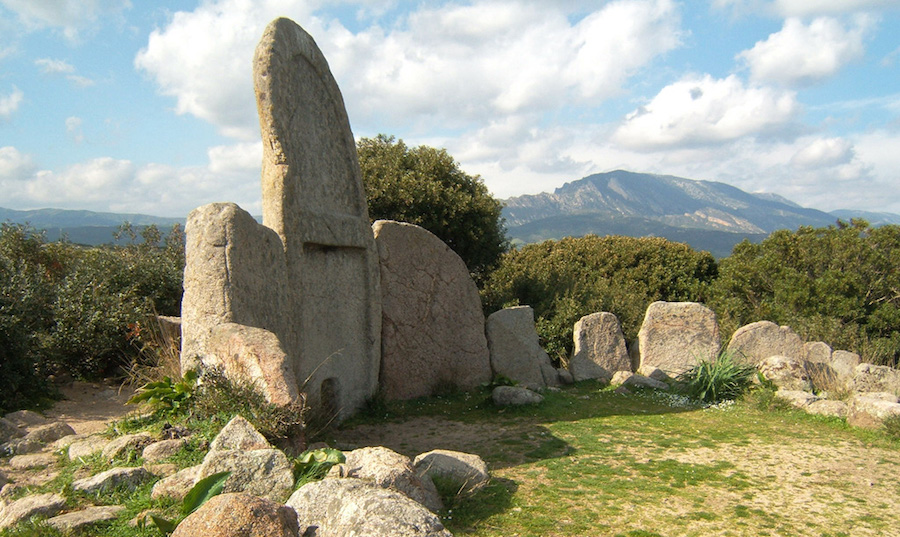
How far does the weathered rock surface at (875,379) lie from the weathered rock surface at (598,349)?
151 inches

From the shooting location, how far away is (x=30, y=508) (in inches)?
176

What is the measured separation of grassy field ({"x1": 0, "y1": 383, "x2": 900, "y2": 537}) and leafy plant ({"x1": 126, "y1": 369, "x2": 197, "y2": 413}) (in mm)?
273

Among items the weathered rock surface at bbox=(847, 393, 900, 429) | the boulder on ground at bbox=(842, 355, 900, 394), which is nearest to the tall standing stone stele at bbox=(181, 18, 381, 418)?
the weathered rock surface at bbox=(847, 393, 900, 429)

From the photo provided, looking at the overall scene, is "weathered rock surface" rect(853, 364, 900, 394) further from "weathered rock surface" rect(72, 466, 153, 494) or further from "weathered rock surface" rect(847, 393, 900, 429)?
"weathered rock surface" rect(72, 466, 153, 494)

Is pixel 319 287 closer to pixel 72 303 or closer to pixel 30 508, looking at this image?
pixel 72 303

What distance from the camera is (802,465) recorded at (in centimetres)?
723

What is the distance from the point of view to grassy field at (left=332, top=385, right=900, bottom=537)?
18.0 feet

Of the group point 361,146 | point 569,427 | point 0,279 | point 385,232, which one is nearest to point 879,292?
point 569,427

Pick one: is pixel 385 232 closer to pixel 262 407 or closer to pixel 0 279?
pixel 262 407

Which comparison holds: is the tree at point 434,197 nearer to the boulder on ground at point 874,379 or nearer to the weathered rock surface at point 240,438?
the boulder on ground at point 874,379

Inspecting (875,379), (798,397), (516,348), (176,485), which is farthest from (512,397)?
(875,379)

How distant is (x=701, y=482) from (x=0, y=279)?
9.96 meters

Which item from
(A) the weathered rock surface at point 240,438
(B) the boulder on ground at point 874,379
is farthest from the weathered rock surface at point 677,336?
(A) the weathered rock surface at point 240,438

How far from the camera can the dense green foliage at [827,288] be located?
13281mm
